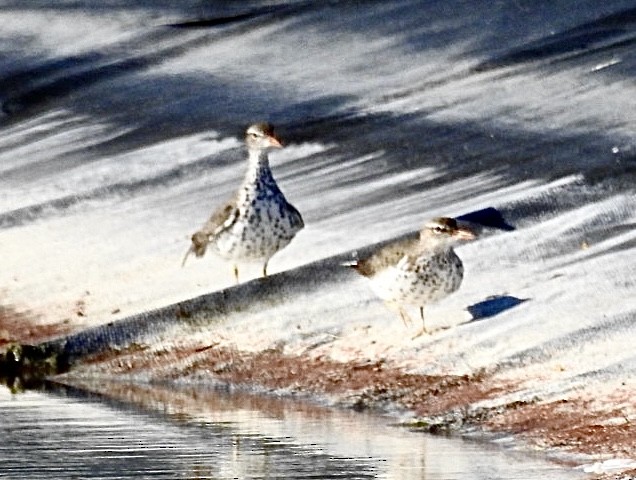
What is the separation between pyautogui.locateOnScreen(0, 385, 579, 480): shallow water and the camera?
7613 mm

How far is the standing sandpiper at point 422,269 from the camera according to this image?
983cm

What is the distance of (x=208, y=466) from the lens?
7.74 meters

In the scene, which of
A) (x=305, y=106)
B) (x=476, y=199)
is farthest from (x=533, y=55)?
(x=476, y=199)

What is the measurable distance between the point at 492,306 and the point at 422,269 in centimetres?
44

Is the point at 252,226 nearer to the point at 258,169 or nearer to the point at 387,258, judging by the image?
the point at 258,169

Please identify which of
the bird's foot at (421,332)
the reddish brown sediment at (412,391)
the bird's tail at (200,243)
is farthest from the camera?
the bird's tail at (200,243)

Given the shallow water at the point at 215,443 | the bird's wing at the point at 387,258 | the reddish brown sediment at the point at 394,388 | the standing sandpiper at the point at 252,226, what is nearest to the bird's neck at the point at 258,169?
the standing sandpiper at the point at 252,226

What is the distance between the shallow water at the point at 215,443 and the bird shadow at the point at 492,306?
1397 millimetres

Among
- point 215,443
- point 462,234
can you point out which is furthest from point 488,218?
point 215,443

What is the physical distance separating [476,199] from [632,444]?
4.35 m

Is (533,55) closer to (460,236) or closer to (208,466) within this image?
(460,236)

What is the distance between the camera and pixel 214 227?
10953 mm

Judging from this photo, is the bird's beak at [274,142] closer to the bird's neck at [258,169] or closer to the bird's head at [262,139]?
the bird's head at [262,139]

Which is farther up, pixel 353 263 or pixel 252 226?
pixel 252 226
